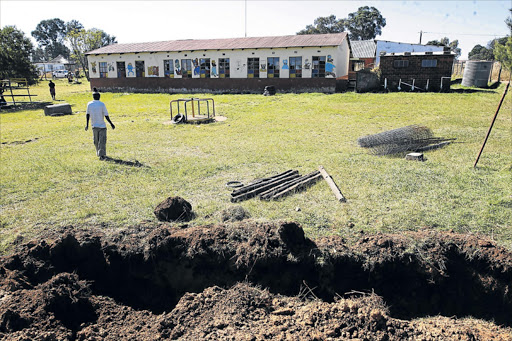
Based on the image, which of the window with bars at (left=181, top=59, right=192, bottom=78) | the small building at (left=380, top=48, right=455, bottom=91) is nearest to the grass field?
the small building at (left=380, top=48, right=455, bottom=91)

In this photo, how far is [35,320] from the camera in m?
3.58

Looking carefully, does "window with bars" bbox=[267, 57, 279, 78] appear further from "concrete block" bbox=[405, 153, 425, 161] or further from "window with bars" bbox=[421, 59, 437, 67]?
"concrete block" bbox=[405, 153, 425, 161]

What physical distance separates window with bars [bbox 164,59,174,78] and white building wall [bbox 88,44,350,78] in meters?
0.27

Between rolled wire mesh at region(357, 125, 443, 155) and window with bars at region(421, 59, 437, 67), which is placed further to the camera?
window with bars at region(421, 59, 437, 67)

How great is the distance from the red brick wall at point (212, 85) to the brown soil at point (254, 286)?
2289 cm

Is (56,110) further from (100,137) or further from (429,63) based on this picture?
(429,63)

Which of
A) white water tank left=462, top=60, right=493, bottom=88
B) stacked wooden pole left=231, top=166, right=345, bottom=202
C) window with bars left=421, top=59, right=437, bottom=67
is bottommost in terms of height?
stacked wooden pole left=231, top=166, right=345, bottom=202

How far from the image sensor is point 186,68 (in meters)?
30.2

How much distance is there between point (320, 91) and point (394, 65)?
210 inches

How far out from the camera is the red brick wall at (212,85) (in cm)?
2680

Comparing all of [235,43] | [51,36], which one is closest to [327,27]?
[235,43]

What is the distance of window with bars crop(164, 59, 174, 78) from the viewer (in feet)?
101

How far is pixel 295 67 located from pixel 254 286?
978 inches

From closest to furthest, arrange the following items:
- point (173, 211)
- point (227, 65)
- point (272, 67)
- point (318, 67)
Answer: point (173, 211)
point (318, 67)
point (272, 67)
point (227, 65)
